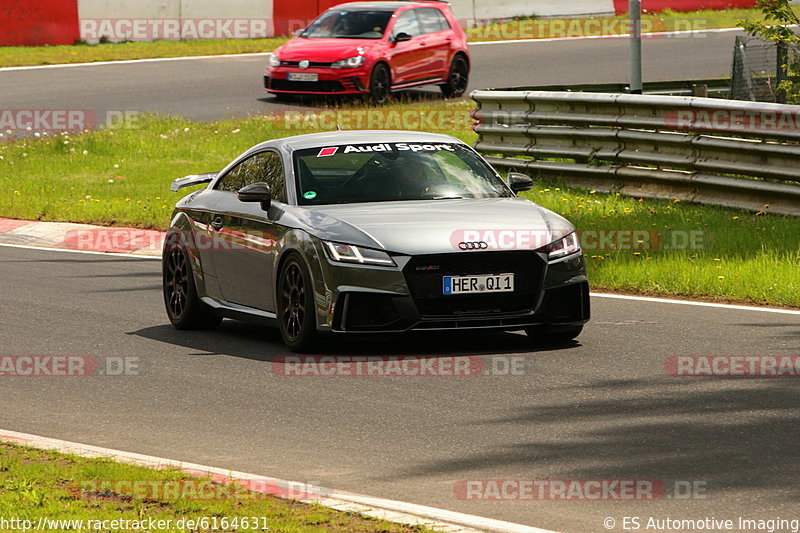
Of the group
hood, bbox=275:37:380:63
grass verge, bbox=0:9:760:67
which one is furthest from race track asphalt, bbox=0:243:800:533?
grass verge, bbox=0:9:760:67

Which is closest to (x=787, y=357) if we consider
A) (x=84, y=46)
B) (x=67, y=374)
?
(x=67, y=374)

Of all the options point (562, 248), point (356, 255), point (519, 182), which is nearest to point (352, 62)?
point (519, 182)

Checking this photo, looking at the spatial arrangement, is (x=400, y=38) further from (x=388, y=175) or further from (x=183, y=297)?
(x=388, y=175)

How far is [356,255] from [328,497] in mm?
3500

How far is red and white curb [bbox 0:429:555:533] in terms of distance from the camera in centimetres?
591

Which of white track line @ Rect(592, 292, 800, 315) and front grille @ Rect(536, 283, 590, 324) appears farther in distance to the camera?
white track line @ Rect(592, 292, 800, 315)

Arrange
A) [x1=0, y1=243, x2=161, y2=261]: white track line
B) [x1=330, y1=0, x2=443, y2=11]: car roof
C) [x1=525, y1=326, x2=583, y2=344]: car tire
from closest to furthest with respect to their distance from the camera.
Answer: [x1=525, y1=326, x2=583, y2=344]: car tire → [x1=0, y1=243, x2=161, y2=261]: white track line → [x1=330, y1=0, x2=443, y2=11]: car roof

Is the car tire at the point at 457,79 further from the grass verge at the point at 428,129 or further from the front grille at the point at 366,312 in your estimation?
the front grille at the point at 366,312

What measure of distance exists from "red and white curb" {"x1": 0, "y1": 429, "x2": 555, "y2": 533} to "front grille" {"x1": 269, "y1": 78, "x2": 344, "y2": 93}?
18672 millimetres

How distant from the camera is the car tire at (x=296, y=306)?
9984mm

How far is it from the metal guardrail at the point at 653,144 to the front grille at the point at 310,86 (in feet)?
20.9

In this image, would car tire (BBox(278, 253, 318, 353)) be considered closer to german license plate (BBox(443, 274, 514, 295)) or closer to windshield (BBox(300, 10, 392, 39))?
german license plate (BBox(443, 274, 514, 295))

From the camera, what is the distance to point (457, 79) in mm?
28125

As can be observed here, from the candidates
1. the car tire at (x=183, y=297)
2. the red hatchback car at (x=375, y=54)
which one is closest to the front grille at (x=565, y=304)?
the car tire at (x=183, y=297)
